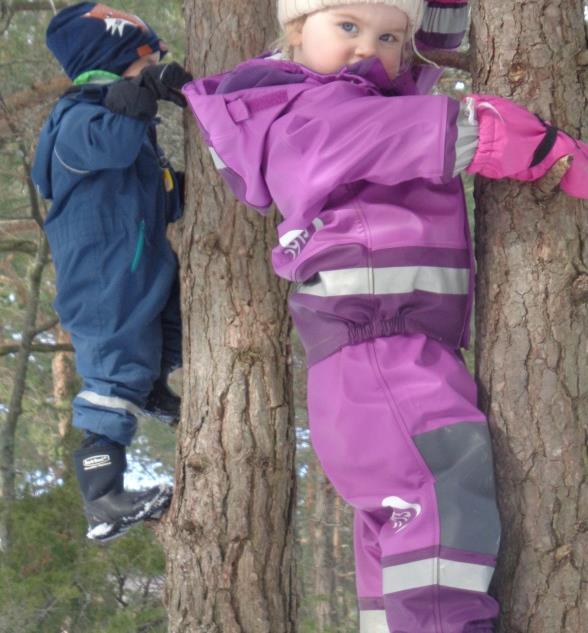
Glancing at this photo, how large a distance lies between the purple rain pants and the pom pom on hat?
812mm

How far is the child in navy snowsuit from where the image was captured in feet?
10.0

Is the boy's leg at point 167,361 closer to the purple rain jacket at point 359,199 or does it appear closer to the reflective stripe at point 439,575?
the purple rain jacket at point 359,199

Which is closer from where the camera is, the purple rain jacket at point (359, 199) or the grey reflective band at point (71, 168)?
the purple rain jacket at point (359, 199)

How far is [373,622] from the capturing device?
2.07 m

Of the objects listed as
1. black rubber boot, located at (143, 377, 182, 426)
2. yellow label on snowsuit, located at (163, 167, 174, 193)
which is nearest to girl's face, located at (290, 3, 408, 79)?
yellow label on snowsuit, located at (163, 167, 174, 193)

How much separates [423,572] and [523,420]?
1.38ft

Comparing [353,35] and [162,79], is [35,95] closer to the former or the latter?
[162,79]

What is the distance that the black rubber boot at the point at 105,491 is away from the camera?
3.07 metres

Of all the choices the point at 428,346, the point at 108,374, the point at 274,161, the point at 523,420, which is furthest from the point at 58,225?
the point at 523,420

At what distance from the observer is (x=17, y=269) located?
841cm

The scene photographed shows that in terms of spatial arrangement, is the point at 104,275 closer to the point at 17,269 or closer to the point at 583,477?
the point at 583,477

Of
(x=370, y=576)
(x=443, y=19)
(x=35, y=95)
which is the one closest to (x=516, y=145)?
(x=443, y=19)

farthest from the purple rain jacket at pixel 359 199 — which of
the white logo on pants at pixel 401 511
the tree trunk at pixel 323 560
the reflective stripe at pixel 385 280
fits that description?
the tree trunk at pixel 323 560

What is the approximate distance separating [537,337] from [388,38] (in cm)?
83
